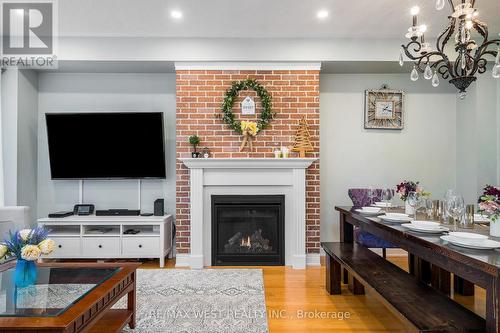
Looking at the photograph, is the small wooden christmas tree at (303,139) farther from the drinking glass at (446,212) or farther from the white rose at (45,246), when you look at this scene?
the white rose at (45,246)

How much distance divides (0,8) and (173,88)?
1942 millimetres

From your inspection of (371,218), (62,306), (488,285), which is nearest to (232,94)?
(371,218)

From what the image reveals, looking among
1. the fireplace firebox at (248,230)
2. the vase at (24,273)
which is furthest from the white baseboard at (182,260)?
the vase at (24,273)

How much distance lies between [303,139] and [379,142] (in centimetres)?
124

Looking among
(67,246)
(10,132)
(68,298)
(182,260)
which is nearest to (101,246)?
(67,246)

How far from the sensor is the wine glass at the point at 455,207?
212 cm

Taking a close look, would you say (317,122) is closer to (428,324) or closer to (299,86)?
(299,86)

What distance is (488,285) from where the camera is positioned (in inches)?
53.9

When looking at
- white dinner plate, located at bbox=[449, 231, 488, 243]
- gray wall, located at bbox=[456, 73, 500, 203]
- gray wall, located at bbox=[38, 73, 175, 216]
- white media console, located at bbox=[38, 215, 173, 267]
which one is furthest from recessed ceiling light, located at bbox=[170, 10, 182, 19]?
gray wall, located at bbox=[456, 73, 500, 203]

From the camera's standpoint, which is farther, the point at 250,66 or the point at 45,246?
the point at 250,66

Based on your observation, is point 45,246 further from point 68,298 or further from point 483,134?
point 483,134

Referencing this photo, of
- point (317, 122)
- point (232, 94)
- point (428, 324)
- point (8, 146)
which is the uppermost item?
point (232, 94)

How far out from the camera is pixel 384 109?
4285 mm

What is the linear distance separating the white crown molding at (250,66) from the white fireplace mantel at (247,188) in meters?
1.18
